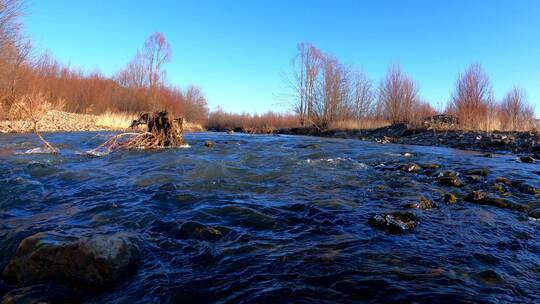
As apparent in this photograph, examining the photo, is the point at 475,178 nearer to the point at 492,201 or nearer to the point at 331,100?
the point at 492,201

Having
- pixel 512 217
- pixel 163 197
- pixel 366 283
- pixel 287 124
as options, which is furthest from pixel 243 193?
pixel 287 124

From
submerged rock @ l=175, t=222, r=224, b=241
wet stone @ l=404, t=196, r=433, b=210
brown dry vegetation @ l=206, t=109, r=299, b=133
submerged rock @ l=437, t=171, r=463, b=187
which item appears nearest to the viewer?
submerged rock @ l=175, t=222, r=224, b=241

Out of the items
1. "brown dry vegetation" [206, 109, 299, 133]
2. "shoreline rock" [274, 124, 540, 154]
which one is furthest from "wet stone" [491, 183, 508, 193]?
"brown dry vegetation" [206, 109, 299, 133]

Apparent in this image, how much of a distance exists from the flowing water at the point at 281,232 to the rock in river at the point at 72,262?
158mm

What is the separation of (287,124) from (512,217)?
1247 inches

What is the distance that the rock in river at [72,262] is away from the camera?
2.92 m

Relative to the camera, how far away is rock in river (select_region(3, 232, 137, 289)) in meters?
2.92

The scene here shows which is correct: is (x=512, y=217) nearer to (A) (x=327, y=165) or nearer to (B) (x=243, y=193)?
(B) (x=243, y=193)

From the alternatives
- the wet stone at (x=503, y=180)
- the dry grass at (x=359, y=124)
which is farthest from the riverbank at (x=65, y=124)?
the wet stone at (x=503, y=180)

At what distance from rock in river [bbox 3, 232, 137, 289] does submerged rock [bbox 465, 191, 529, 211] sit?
16.0ft

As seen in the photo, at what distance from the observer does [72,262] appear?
3.02 metres

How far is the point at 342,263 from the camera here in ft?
10.5

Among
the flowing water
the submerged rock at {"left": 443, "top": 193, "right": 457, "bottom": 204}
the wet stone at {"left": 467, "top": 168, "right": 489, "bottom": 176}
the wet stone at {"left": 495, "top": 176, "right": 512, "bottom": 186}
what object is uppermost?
the wet stone at {"left": 467, "top": 168, "right": 489, "bottom": 176}

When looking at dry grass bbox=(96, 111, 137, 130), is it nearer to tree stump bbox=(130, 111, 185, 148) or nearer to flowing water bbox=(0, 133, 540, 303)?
tree stump bbox=(130, 111, 185, 148)
